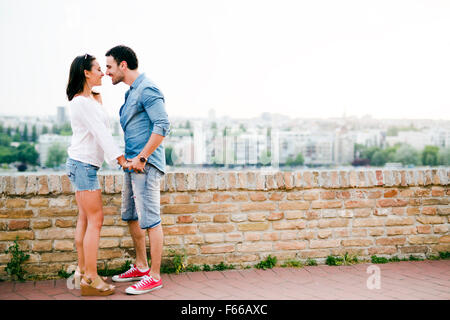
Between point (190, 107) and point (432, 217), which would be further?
point (190, 107)

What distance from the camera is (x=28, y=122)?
66500mm

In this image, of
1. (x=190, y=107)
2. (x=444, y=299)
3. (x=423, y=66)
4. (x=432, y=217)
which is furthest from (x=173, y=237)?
(x=423, y=66)

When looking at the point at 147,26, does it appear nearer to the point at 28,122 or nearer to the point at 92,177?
the point at 28,122

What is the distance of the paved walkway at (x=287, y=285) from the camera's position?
2.95m

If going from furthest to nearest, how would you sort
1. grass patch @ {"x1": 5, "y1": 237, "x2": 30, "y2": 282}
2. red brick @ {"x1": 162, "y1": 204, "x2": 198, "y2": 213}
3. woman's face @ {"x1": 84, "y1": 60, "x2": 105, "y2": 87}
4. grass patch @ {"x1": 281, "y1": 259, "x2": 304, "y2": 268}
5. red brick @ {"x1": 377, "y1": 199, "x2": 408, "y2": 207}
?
red brick @ {"x1": 377, "y1": 199, "x2": 408, "y2": 207} → grass patch @ {"x1": 281, "y1": 259, "x2": 304, "y2": 268} → red brick @ {"x1": 162, "y1": 204, "x2": 198, "y2": 213} → grass patch @ {"x1": 5, "y1": 237, "x2": 30, "y2": 282} → woman's face @ {"x1": 84, "y1": 60, "x2": 105, "y2": 87}

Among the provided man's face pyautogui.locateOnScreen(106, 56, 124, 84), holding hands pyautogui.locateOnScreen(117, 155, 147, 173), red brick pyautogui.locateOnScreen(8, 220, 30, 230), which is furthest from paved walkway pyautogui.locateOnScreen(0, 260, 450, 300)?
man's face pyautogui.locateOnScreen(106, 56, 124, 84)

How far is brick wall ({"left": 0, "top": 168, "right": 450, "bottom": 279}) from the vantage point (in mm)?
3402

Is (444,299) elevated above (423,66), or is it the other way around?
(423,66)

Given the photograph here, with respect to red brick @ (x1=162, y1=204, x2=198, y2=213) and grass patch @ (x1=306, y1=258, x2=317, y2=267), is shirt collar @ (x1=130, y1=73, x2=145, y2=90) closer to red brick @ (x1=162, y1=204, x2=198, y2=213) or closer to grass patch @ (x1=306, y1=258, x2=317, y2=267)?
red brick @ (x1=162, y1=204, x2=198, y2=213)

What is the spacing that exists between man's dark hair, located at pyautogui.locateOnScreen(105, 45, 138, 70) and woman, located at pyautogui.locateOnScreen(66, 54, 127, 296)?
0.14m

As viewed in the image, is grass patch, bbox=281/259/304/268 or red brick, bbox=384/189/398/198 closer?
grass patch, bbox=281/259/304/268

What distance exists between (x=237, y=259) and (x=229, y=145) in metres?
66.9

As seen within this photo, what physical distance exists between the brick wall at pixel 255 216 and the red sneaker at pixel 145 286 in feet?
1.75
